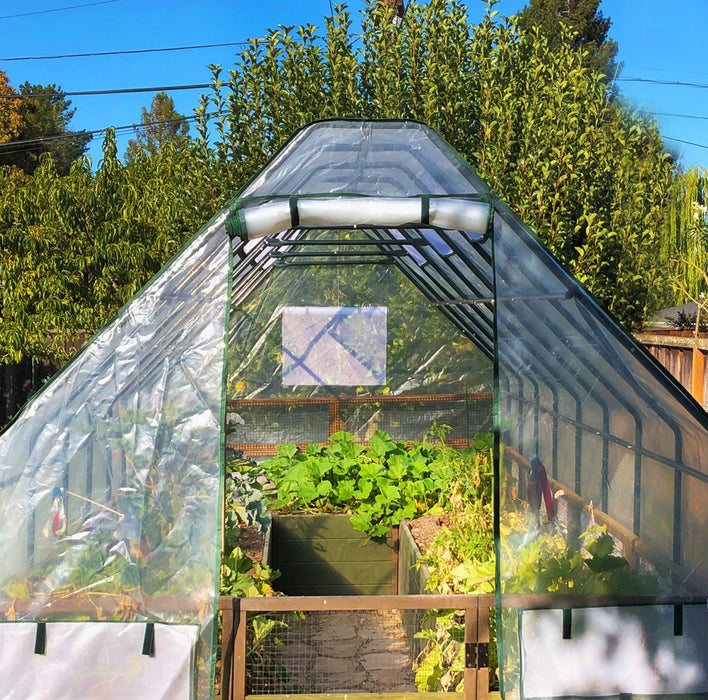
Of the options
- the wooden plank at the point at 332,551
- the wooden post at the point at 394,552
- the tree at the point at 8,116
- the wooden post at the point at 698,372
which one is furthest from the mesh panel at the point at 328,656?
the tree at the point at 8,116

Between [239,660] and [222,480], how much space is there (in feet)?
2.19

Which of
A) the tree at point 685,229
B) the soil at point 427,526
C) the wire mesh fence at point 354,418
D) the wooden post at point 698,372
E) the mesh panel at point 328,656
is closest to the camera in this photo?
the mesh panel at point 328,656

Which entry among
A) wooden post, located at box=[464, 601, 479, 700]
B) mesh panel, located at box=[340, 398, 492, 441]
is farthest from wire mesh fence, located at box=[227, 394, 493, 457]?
wooden post, located at box=[464, 601, 479, 700]

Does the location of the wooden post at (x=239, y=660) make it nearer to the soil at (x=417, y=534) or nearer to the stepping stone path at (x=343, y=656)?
the stepping stone path at (x=343, y=656)

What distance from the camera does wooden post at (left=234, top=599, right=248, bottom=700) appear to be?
284cm

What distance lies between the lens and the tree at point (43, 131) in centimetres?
2747

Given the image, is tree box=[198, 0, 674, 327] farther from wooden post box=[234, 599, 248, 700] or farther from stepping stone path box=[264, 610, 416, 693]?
wooden post box=[234, 599, 248, 700]

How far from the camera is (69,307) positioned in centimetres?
791

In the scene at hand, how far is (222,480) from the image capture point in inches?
107

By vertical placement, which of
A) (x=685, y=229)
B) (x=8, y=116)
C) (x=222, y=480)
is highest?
(x=8, y=116)

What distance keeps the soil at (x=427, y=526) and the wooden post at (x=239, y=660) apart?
8.35ft

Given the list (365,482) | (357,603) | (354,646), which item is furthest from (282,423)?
(357,603)

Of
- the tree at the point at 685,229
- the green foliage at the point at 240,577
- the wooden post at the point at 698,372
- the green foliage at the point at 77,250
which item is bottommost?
the green foliage at the point at 240,577

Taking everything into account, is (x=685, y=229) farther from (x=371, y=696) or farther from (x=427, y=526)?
(x=371, y=696)
